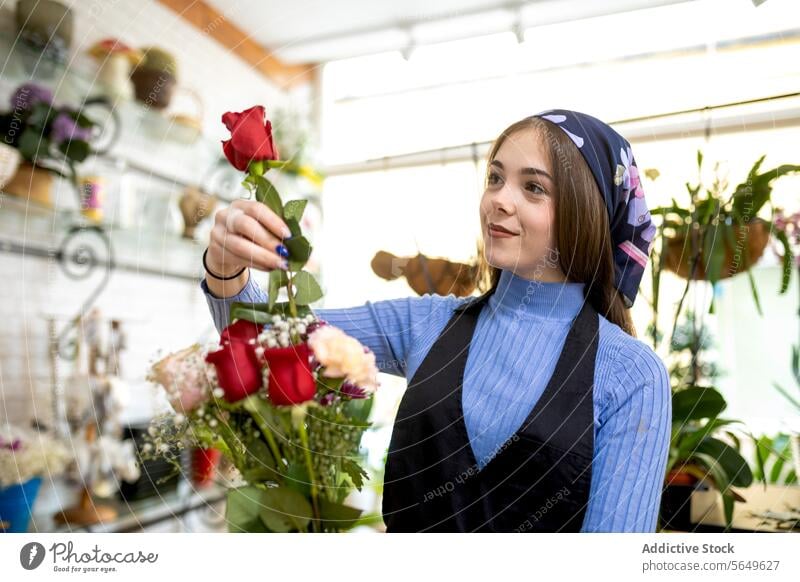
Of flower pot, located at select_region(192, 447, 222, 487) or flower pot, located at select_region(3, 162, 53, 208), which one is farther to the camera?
flower pot, located at select_region(3, 162, 53, 208)

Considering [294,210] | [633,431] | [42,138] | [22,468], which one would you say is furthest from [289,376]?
[42,138]

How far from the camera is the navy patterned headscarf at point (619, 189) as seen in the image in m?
0.42

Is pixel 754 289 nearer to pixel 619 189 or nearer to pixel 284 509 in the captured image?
pixel 619 189

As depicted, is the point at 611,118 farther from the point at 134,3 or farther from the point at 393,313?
the point at 134,3

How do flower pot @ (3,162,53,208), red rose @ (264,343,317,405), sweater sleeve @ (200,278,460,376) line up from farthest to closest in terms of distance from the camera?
1. flower pot @ (3,162,53,208)
2. sweater sleeve @ (200,278,460,376)
3. red rose @ (264,343,317,405)

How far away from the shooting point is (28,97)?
2.00 ft

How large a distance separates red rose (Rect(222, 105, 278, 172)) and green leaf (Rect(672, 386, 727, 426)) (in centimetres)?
35

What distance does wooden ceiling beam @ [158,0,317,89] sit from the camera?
0.50m

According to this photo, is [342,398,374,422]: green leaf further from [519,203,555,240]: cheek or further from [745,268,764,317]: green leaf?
[745,268,764,317]: green leaf

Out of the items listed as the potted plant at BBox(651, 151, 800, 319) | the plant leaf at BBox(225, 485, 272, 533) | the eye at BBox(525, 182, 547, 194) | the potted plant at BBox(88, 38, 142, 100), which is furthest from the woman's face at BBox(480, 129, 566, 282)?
the potted plant at BBox(88, 38, 142, 100)

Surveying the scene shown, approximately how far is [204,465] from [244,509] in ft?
0.17

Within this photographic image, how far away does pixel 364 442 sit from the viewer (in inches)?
16.7

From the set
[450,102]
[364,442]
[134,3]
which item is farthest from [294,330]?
[134,3]
